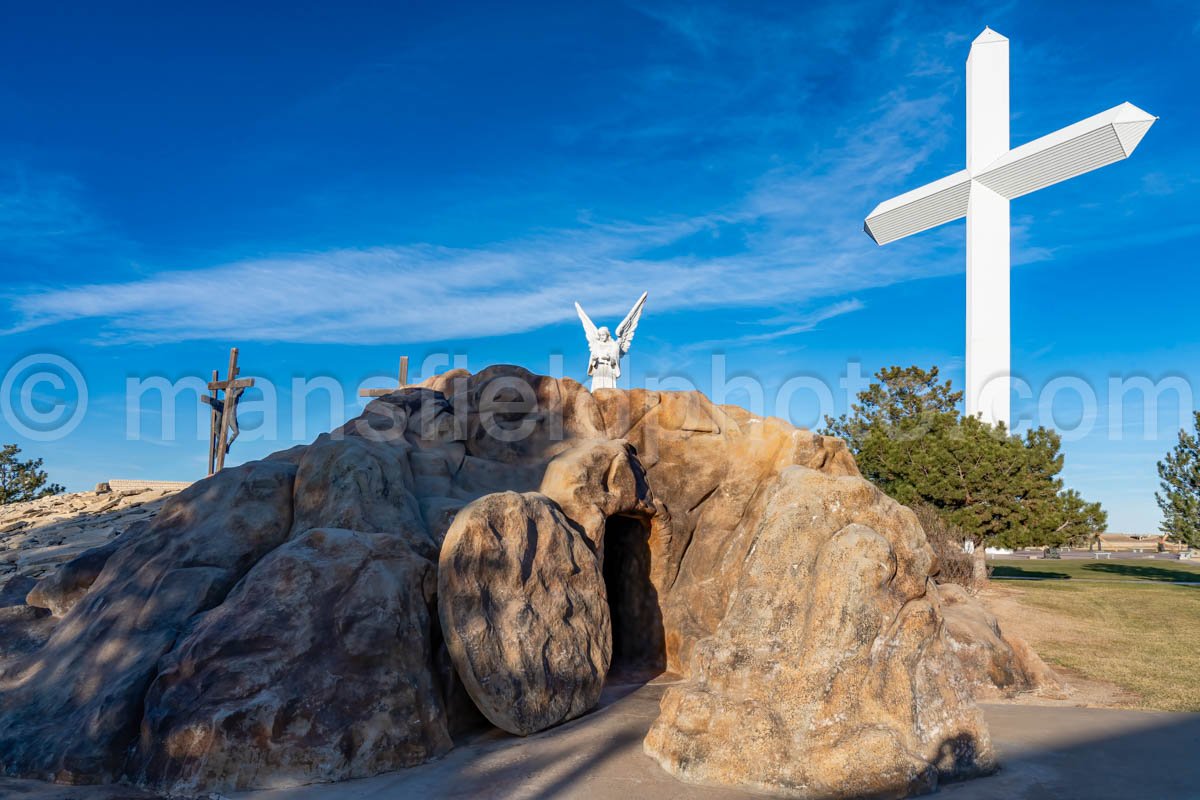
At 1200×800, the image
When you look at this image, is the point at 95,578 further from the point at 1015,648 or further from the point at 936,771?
the point at 1015,648

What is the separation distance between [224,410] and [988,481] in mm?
21763

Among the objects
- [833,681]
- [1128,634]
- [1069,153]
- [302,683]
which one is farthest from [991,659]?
[1069,153]

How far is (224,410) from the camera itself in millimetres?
22297

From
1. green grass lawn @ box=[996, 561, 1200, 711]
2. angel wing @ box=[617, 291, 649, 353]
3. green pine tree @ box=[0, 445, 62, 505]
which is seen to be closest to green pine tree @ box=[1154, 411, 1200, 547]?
green grass lawn @ box=[996, 561, 1200, 711]

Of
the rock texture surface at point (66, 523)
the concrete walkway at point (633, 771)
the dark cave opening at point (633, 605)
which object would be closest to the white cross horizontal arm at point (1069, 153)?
the dark cave opening at point (633, 605)

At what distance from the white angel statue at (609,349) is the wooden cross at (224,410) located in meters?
9.02

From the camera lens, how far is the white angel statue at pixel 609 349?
1941cm

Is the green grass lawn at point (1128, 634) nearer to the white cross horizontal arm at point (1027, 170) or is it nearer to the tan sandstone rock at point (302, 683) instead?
the tan sandstone rock at point (302, 683)

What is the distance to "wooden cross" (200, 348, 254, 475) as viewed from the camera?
22.0 meters

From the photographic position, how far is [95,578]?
9.70m

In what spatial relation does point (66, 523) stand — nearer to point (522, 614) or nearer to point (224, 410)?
point (224, 410)

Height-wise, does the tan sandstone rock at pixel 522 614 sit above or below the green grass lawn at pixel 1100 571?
above

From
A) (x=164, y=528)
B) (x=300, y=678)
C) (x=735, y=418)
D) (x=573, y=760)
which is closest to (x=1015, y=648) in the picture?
(x=735, y=418)

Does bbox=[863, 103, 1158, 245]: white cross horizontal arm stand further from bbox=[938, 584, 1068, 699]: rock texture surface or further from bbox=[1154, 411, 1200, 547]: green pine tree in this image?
bbox=[938, 584, 1068, 699]: rock texture surface
